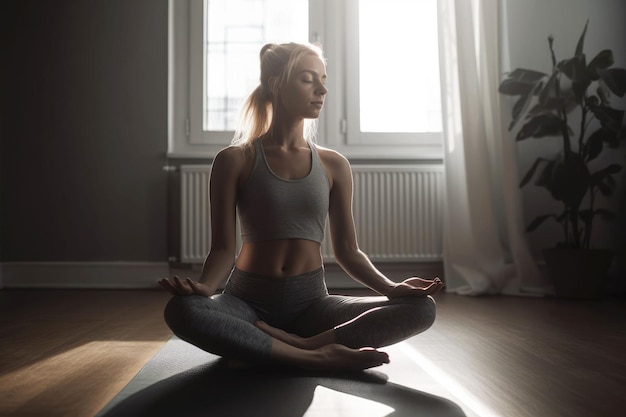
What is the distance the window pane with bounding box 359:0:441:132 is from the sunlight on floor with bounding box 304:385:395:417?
2610mm

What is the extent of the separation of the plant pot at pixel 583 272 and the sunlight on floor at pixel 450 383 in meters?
1.49

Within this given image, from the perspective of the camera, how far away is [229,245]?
1570mm

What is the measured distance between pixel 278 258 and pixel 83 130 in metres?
2.39

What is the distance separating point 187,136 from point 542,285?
2.10 m

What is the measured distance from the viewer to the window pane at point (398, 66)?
3676mm

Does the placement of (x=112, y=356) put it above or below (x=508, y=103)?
below

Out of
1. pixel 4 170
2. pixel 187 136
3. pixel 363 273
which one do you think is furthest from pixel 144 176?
pixel 363 273

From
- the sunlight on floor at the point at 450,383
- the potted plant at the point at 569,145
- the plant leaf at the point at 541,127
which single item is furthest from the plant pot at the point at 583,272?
the sunlight on floor at the point at 450,383

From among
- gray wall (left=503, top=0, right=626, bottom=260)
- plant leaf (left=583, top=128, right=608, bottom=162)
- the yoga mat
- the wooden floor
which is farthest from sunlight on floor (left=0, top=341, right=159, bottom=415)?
gray wall (left=503, top=0, right=626, bottom=260)

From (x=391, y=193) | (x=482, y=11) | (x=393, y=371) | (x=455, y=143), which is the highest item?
(x=482, y=11)

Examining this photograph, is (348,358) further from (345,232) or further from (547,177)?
(547,177)

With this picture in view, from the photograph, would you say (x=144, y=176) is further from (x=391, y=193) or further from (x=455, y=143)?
(x=455, y=143)

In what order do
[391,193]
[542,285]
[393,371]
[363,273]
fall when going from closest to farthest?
[393,371] < [363,273] < [542,285] < [391,193]

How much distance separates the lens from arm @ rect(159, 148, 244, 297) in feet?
4.99
